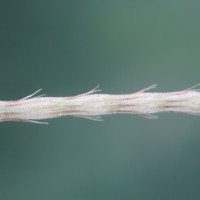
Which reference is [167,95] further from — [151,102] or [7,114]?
[7,114]

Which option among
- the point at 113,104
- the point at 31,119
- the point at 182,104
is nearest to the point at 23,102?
the point at 31,119

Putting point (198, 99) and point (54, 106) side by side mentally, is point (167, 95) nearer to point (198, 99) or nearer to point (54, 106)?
point (198, 99)

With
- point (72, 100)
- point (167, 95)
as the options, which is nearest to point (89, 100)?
point (72, 100)

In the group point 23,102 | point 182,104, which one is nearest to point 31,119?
point 23,102

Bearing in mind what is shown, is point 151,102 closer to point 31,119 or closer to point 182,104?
point 182,104
